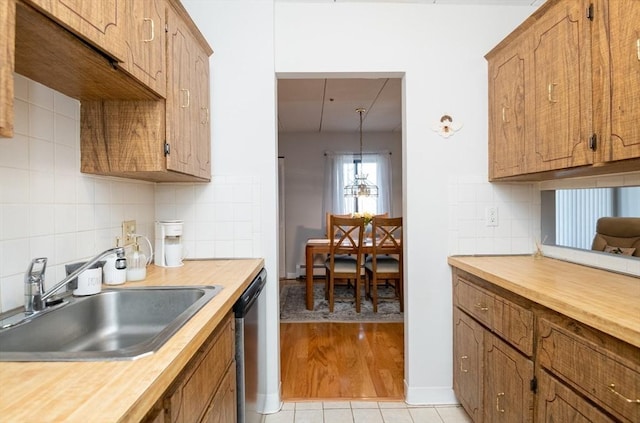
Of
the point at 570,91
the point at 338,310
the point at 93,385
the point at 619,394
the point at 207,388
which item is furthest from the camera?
the point at 338,310

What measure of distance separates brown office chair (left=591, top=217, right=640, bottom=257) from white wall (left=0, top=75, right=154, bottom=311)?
2.30 m

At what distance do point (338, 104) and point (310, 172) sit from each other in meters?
1.67

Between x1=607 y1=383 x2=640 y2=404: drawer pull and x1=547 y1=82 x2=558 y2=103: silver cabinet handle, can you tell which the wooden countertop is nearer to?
x1=607 y1=383 x2=640 y2=404: drawer pull

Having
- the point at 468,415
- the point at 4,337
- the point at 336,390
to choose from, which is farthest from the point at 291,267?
the point at 4,337

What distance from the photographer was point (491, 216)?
2039 millimetres

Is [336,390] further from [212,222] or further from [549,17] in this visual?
[549,17]

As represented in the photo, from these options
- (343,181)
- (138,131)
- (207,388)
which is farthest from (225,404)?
(343,181)

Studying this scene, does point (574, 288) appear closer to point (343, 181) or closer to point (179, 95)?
point (179, 95)

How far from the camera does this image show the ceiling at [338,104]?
344 centimetres

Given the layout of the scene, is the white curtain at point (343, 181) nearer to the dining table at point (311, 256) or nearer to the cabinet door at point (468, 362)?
the dining table at point (311, 256)

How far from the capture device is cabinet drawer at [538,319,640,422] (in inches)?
33.4

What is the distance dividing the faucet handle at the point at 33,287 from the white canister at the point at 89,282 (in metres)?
0.19

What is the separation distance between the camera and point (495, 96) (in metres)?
1.92

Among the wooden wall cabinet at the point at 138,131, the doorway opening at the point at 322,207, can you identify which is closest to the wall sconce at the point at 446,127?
the doorway opening at the point at 322,207
